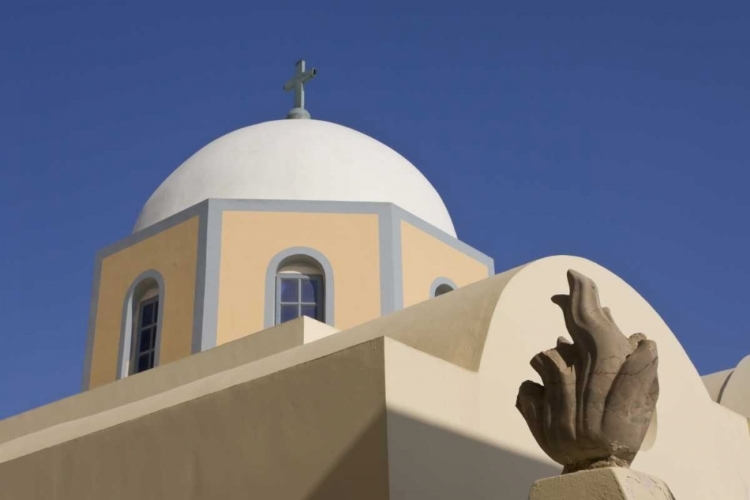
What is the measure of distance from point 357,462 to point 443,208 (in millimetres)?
6336

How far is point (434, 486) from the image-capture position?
5105 millimetres

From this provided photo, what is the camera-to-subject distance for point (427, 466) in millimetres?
5102

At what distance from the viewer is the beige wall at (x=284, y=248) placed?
9461 millimetres

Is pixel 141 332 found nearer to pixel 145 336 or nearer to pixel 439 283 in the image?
pixel 145 336

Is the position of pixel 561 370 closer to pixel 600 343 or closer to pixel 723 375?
pixel 600 343

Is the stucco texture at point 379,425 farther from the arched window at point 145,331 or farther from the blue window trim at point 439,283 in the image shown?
the blue window trim at point 439,283

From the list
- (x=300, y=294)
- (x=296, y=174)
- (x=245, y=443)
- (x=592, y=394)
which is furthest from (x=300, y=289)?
(x=592, y=394)

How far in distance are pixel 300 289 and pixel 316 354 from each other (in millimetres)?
3589

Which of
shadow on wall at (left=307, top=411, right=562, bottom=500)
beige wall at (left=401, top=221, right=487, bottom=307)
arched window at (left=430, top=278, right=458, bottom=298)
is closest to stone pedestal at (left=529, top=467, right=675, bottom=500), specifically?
shadow on wall at (left=307, top=411, right=562, bottom=500)

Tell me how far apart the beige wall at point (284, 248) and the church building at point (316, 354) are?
0.02 m

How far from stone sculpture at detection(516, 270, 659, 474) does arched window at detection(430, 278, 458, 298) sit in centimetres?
623

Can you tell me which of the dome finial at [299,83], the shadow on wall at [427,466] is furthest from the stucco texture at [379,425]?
A: the dome finial at [299,83]

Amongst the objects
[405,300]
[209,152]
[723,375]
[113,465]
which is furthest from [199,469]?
[723,375]

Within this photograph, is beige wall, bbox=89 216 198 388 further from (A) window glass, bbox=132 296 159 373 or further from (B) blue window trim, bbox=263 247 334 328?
(B) blue window trim, bbox=263 247 334 328
